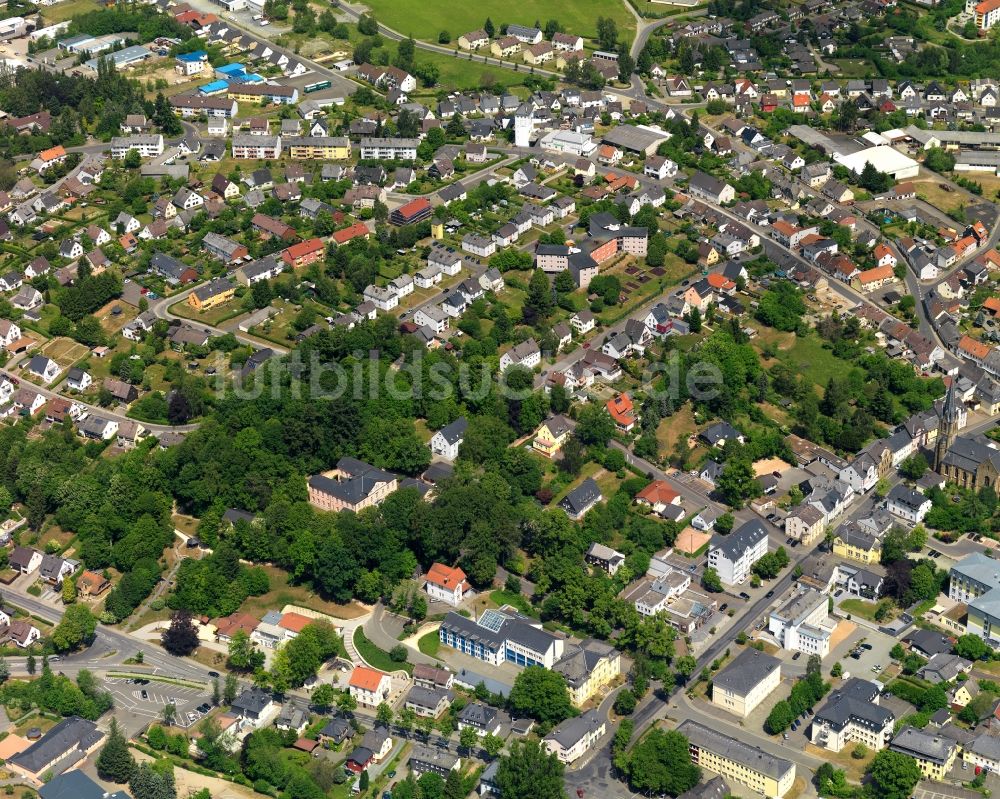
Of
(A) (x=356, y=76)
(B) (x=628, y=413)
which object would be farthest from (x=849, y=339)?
(A) (x=356, y=76)

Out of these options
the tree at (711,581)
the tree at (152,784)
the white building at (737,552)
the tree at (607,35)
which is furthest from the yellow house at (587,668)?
the tree at (607,35)

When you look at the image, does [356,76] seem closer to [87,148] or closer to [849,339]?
[87,148]

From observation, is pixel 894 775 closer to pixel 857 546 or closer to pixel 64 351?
pixel 857 546

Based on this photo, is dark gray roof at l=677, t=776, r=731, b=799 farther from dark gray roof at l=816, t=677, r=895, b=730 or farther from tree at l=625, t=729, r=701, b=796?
dark gray roof at l=816, t=677, r=895, b=730

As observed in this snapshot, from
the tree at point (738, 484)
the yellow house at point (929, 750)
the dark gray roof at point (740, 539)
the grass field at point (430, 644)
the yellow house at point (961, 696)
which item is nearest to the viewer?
the yellow house at point (929, 750)

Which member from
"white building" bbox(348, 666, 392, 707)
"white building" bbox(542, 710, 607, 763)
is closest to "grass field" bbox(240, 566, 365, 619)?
"white building" bbox(348, 666, 392, 707)

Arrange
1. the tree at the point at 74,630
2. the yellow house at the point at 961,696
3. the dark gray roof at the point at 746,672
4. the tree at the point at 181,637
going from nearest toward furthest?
the dark gray roof at the point at 746,672 → the yellow house at the point at 961,696 → the tree at the point at 181,637 → the tree at the point at 74,630

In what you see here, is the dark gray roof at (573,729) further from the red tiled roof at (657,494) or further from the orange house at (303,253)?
the orange house at (303,253)

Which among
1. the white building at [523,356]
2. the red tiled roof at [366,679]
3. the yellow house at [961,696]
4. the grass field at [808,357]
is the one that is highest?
the white building at [523,356]
